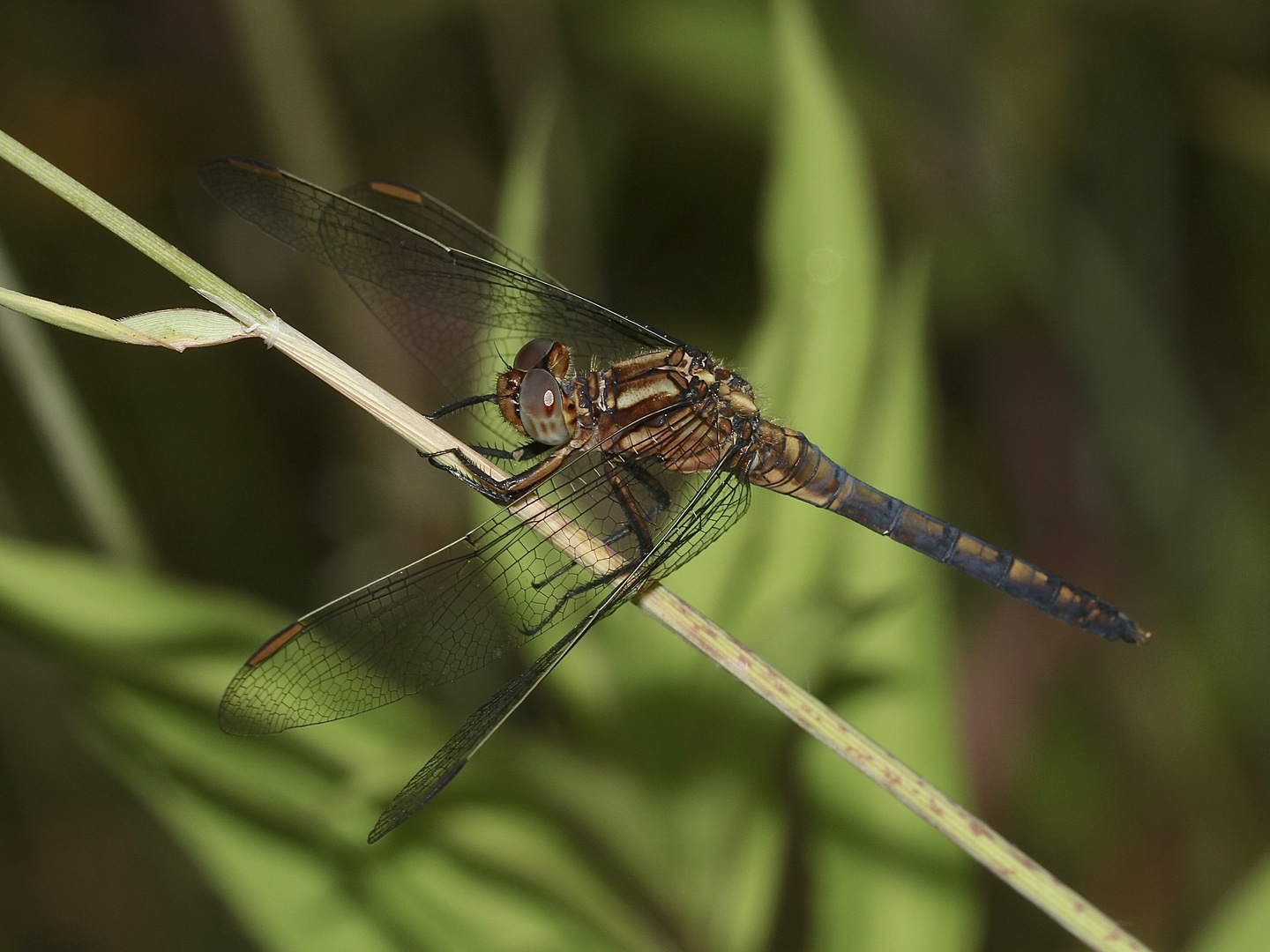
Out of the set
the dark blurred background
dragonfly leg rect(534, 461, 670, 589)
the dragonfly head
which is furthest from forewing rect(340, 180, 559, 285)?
the dark blurred background

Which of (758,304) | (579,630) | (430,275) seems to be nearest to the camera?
(579,630)

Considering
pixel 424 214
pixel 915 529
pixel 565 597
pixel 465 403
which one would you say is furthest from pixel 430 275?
pixel 915 529

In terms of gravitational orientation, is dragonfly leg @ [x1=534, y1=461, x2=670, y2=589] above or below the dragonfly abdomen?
below

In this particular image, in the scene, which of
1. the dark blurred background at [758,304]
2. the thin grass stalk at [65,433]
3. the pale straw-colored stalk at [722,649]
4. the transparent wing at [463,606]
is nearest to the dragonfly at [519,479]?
the transparent wing at [463,606]

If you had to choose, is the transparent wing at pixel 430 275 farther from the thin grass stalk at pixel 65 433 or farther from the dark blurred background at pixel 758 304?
the dark blurred background at pixel 758 304

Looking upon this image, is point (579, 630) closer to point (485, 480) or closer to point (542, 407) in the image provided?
point (485, 480)

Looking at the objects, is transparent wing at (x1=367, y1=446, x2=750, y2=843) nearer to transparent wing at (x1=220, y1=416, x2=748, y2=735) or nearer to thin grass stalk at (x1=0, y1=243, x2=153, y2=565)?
transparent wing at (x1=220, y1=416, x2=748, y2=735)
